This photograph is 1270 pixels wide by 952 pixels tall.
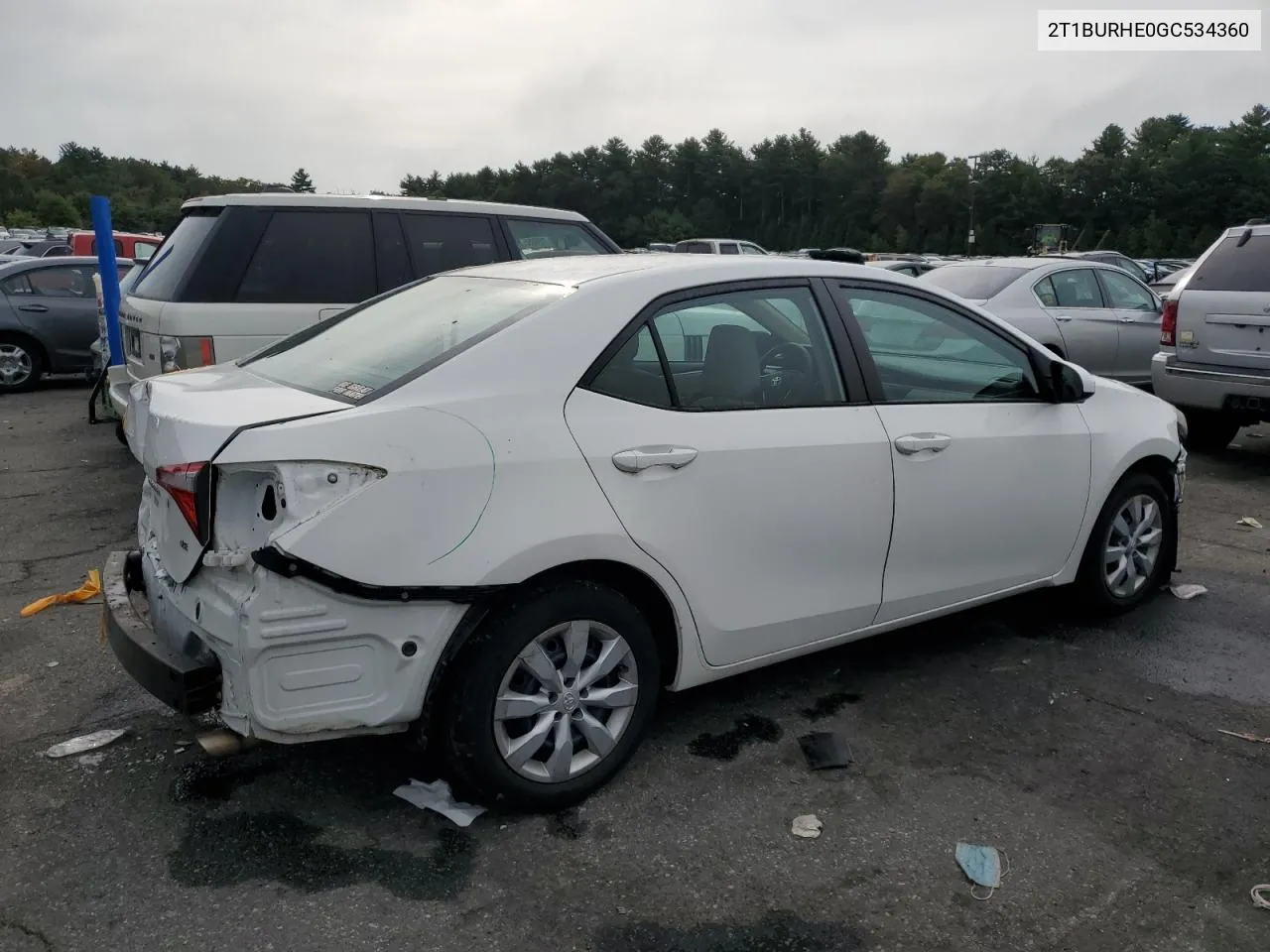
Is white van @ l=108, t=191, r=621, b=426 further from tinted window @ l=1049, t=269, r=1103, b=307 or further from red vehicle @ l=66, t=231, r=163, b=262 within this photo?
red vehicle @ l=66, t=231, r=163, b=262

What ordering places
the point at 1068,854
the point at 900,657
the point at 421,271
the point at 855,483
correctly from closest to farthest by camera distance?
the point at 1068,854, the point at 855,483, the point at 900,657, the point at 421,271

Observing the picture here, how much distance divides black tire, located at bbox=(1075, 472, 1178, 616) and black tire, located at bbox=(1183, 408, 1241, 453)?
4.58 meters

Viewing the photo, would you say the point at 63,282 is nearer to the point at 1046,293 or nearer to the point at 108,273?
the point at 108,273

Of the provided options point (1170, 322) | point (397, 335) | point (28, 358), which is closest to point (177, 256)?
point (397, 335)

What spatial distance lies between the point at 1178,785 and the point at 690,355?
2.11m

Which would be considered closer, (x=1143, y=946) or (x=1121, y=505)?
(x=1143, y=946)

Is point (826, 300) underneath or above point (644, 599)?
above

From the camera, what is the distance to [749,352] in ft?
11.7

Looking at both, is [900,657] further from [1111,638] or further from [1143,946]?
[1143,946]

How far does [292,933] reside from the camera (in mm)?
2564

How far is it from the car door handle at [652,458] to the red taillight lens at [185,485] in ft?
3.74

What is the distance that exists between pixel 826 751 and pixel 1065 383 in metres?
1.86

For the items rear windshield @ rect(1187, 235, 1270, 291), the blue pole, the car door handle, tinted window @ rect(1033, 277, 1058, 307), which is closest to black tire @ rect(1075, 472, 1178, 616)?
the car door handle

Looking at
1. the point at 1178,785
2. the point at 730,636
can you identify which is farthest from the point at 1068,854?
the point at 730,636
